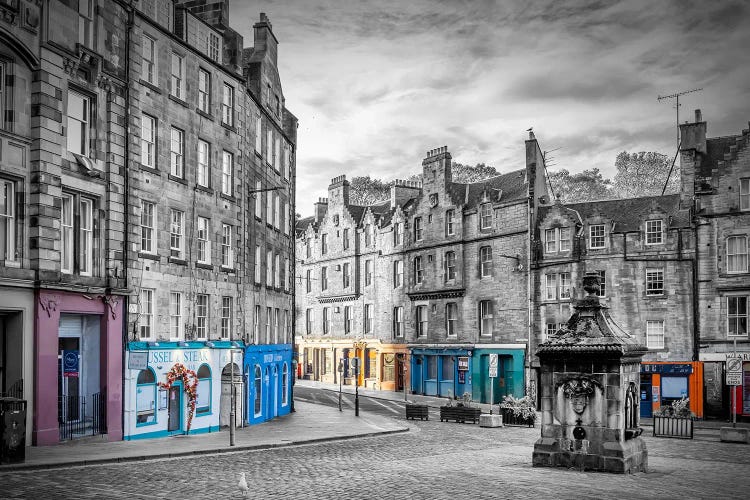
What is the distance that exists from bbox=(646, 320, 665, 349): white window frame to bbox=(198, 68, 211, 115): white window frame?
27772mm

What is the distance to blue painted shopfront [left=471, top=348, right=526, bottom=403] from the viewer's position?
5247 centimetres

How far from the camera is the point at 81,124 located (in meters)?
27.3

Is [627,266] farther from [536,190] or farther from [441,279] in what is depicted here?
[441,279]

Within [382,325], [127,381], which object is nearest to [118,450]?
[127,381]

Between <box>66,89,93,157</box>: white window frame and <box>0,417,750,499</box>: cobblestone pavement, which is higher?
<box>66,89,93,157</box>: white window frame

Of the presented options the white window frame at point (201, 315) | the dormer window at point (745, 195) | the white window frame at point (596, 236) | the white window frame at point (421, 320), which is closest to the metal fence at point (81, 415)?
the white window frame at point (201, 315)

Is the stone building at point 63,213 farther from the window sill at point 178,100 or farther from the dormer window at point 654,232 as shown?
the dormer window at point 654,232

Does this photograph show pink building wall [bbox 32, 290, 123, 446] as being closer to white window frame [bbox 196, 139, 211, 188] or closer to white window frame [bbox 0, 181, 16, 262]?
white window frame [bbox 0, 181, 16, 262]

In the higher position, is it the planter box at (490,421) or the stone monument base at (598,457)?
the stone monument base at (598,457)

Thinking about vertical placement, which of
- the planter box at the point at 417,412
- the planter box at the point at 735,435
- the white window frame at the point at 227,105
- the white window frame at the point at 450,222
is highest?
the white window frame at the point at 227,105

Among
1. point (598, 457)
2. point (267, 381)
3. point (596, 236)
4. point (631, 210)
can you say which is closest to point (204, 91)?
point (267, 381)

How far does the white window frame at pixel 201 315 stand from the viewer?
32938 mm

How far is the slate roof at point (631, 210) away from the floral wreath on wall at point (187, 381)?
2790 cm

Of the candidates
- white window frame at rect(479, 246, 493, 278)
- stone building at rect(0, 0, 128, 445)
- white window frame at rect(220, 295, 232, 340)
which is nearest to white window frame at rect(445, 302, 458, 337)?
white window frame at rect(479, 246, 493, 278)
